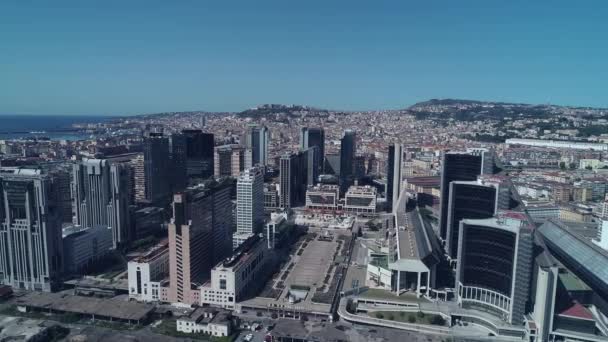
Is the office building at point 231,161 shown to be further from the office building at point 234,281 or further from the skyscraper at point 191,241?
the office building at point 234,281

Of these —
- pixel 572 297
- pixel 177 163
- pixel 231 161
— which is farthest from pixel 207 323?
pixel 231 161

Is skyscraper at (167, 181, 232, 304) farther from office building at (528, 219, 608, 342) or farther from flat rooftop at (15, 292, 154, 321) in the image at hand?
office building at (528, 219, 608, 342)

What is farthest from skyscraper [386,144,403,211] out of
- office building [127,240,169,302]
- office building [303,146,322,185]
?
office building [127,240,169,302]

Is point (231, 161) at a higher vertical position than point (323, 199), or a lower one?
higher

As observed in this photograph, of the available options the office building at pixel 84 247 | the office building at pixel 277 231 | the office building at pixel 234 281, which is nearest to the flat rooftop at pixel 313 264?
the office building at pixel 277 231

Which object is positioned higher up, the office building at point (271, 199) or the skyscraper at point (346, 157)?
the skyscraper at point (346, 157)

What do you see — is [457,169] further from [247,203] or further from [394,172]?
[247,203]
